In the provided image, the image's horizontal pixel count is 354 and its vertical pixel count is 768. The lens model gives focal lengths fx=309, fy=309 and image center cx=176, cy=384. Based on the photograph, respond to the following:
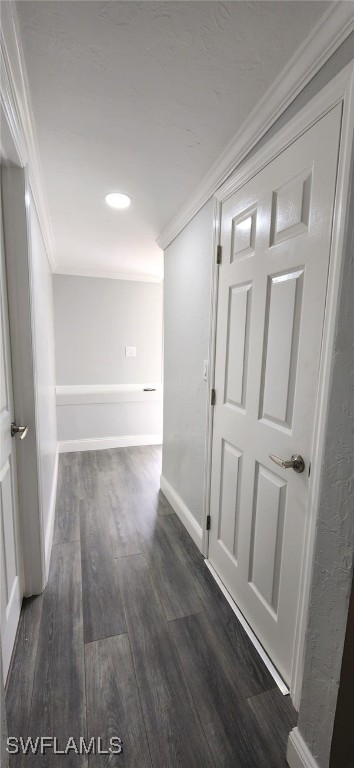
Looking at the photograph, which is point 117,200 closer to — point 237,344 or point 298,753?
point 237,344

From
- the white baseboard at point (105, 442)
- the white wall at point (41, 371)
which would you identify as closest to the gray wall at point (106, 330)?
the white baseboard at point (105, 442)

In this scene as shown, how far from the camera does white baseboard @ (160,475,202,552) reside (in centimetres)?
203

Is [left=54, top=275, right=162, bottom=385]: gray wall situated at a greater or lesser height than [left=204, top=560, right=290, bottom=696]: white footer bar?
greater

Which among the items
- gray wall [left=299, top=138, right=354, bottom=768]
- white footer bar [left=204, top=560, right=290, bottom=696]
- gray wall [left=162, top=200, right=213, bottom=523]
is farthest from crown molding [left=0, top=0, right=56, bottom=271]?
white footer bar [left=204, top=560, right=290, bottom=696]

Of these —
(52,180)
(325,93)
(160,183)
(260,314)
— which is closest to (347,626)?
(260,314)

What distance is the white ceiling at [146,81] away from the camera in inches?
34.2

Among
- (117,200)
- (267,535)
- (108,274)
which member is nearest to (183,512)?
(267,535)

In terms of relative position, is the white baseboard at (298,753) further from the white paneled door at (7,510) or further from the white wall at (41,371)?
the white wall at (41,371)

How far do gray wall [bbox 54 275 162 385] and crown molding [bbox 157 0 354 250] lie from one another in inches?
87.6

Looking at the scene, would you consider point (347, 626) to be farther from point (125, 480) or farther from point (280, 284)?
point (125, 480)

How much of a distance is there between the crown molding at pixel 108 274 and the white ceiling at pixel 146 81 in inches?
70.1

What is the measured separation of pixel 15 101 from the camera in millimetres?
1078

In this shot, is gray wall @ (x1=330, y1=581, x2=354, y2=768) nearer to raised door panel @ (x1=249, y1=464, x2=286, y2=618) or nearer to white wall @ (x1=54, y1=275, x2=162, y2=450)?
raised door panel @ (x1=249, y1=464, x2=286, y2=618)

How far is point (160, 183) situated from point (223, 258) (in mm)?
584
